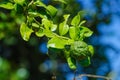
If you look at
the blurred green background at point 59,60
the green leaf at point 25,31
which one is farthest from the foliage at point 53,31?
the blurred green background at point 59,60

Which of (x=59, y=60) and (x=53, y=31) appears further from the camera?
(x=59, y=60)

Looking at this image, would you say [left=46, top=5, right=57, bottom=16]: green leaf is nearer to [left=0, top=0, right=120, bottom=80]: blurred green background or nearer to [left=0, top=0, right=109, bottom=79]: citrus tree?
[left=0, top=0, right=109, bottom=79]: citrus tree

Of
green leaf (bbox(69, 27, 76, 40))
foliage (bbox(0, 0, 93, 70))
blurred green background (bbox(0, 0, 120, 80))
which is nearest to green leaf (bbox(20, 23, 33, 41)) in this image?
foliage (bbox(0, 0, 93, 70))

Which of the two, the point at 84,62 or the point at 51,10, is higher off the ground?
the point at 51,10

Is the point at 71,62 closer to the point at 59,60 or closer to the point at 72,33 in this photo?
the point at 72,33

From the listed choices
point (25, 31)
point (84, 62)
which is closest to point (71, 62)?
point (84, 62)

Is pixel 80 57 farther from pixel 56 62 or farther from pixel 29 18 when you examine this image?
pixel 56 62

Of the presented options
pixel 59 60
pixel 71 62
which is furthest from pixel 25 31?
pixel 59 60

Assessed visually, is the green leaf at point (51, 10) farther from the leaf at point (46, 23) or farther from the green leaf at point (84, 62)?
the green leaf at point (84, 62)

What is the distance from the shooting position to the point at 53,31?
50.8 inches

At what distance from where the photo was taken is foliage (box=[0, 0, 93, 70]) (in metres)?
1.23

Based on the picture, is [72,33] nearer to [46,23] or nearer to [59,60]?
[46,23]

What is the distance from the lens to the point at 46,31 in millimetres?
1276

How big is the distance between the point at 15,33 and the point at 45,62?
0.48m
